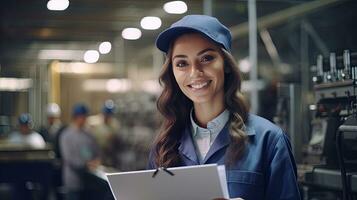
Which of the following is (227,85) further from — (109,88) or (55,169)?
(109,88)

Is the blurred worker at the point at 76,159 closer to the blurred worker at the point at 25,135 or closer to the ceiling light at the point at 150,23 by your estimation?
the blurred worker at the point at 25,135

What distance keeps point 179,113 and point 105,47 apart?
5263 millimetres

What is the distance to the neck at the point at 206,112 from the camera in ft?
6.27

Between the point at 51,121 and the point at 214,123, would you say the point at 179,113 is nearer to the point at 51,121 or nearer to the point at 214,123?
the point at 214,123

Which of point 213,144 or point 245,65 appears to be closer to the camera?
point 213,144

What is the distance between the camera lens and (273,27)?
3.65 meters

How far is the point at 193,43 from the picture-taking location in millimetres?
1878

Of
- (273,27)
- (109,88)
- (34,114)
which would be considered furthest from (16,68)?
(273,27)

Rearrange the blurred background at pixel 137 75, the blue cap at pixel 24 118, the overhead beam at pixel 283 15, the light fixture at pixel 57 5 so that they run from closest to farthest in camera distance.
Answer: the blurred background at pixel 137 75
the overhead beam at pixel 283 15
the light fixture at pixel 57 5
the blue cap at pixel 24 118

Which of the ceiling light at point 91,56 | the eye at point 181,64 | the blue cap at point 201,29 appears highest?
the ceiling light at point 91,56

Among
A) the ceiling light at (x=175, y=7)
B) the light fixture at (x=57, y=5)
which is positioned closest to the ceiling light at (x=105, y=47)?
the light fixture at (x=57, y=5)

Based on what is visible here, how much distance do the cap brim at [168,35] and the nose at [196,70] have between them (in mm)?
109

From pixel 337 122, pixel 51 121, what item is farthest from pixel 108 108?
pixel 337 122

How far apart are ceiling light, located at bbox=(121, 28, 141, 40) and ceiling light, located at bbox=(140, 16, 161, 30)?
32 cm
